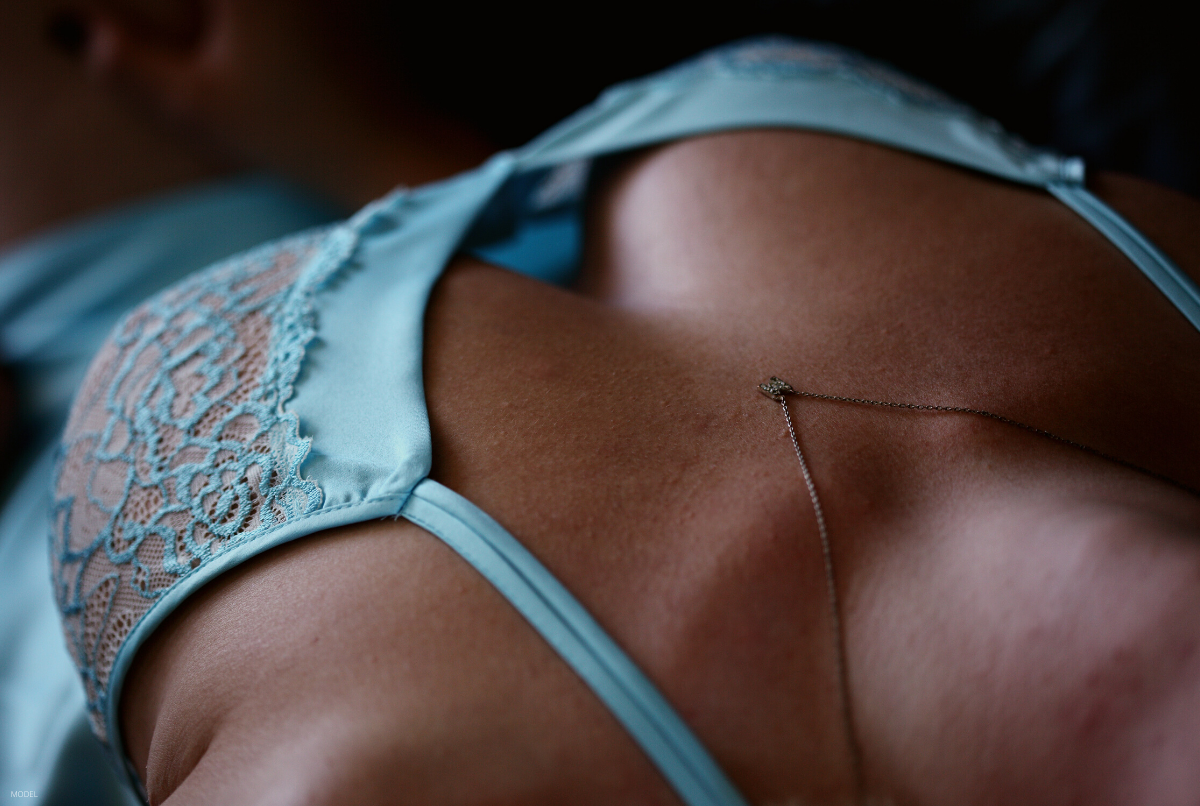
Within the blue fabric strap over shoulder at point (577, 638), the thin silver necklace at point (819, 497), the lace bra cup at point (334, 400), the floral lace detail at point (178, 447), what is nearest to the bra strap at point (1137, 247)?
the lace bra cup at point (334, 400)

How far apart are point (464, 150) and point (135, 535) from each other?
0.99m

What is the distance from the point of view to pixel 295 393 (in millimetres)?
618

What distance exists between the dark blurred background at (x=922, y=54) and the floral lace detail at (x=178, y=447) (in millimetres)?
811

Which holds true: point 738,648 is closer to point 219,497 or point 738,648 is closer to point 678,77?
point 219,497

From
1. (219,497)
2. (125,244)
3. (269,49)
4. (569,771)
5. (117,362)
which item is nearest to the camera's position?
(569,771)

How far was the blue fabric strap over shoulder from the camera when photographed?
46cm

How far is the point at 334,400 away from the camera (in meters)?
0.61

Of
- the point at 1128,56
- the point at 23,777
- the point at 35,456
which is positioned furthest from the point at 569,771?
the point at 1128,56

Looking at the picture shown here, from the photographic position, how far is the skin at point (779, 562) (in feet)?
1.50

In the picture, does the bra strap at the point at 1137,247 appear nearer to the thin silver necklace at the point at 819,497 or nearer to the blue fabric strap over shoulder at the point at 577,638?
the thin silver necklace at the point at 819,497

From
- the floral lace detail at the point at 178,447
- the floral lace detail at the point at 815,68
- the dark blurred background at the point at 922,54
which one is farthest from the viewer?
the dark blurred background at the point at 922,54

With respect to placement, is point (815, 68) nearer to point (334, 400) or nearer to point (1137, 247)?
point (1137, 247)

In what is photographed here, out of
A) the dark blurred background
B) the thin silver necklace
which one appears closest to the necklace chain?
the thin silver necklace

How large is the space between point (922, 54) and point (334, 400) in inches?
42.9
